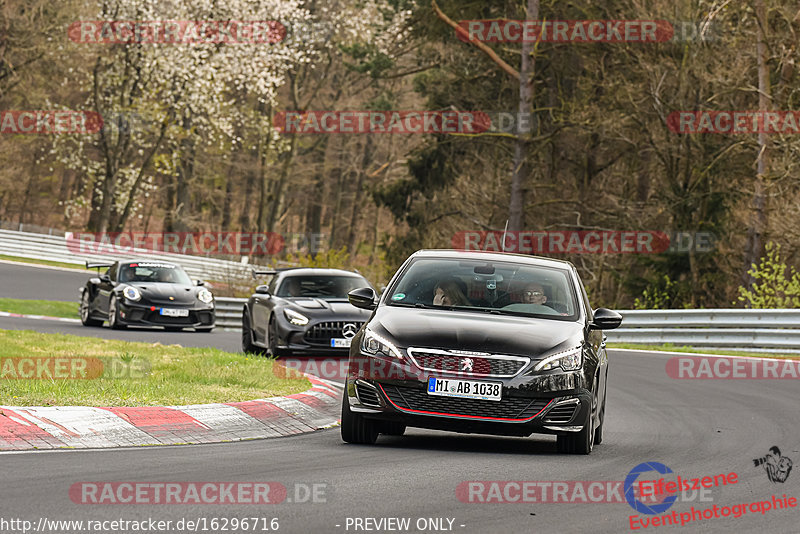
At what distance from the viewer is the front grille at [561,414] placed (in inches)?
374

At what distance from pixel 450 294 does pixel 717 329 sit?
49.5 feet

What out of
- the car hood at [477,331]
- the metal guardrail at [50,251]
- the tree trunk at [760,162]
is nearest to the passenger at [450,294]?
the car hood at [477,331]

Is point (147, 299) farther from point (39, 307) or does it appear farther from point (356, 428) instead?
point (356, 428)

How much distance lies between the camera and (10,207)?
244 ft

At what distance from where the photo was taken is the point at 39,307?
3353cm

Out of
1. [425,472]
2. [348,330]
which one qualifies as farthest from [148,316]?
[425,472]

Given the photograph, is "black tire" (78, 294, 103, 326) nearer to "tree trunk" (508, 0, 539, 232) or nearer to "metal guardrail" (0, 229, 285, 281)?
"tree trunk" (508, 0, 539, 232)

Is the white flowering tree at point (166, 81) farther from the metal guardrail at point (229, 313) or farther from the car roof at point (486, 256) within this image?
the car roof at point (486, 256)

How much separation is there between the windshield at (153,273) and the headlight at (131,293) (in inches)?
32.6

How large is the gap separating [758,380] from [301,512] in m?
12.7

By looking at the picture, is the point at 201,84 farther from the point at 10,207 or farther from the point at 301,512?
the point at 301,512

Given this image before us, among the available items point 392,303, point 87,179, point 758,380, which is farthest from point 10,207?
point 392,303

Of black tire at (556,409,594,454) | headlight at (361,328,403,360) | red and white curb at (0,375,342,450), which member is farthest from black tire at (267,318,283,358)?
black tire at (556,409,594,454)

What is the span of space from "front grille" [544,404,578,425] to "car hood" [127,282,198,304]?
17.7 meters
